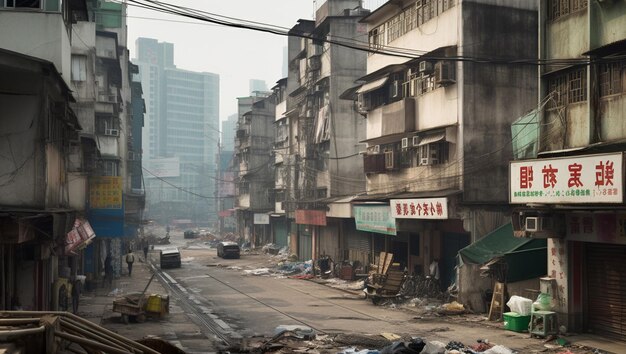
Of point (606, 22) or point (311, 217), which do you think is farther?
point (311, 217)

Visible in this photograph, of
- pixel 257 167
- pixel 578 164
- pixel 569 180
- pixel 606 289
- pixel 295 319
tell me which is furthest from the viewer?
pixel 257 167

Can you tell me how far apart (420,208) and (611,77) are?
11.4 m

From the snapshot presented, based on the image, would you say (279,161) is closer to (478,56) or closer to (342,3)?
(342,3)

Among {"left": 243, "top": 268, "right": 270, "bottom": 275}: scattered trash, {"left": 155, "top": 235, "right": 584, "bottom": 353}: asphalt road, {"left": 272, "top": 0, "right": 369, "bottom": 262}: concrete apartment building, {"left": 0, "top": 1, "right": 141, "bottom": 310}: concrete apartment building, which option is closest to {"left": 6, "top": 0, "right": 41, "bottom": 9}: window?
{"left": 0, "top": 1, "right": 141, "bottom": 310}: concrete apartment building

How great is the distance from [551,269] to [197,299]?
17377 mm

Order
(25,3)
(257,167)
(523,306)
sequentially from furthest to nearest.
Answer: (257,167), (523,306), (25,3)

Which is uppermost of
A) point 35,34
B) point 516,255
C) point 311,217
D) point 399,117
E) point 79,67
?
point 79,67

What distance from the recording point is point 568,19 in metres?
20.9

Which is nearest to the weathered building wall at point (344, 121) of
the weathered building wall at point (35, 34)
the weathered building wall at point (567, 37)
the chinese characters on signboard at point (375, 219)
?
the chinese characters on signboard at point (375, 219)

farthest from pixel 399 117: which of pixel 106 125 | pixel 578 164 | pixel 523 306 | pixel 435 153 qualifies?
pixel 106 125

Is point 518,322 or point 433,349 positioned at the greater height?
point 433,349

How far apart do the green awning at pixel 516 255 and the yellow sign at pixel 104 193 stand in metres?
18.1

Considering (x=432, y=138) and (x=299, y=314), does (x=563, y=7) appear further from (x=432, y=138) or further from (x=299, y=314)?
(x=299, y=314)

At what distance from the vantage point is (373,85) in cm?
3550
